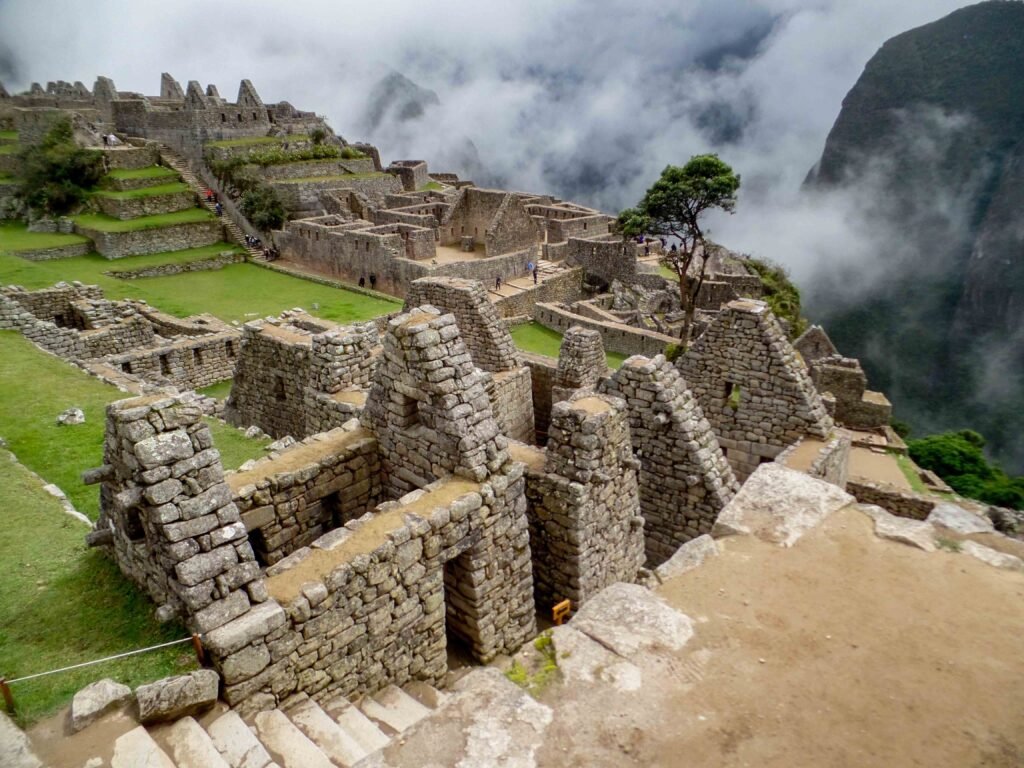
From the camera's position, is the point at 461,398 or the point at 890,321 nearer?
the point at 461,398

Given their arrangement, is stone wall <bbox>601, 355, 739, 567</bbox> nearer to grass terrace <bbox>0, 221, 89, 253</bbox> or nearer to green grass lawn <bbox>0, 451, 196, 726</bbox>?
green grass lawn <bbox>0, 451, 196, 726</bbox>

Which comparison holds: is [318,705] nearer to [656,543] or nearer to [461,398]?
[461,398]

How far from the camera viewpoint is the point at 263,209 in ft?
133

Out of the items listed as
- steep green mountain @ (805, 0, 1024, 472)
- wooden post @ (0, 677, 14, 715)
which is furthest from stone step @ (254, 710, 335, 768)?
steep green mountain @ (805, 0, 1024, 472)

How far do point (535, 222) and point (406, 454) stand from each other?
3795 centimetres

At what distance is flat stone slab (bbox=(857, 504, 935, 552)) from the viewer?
183 inches

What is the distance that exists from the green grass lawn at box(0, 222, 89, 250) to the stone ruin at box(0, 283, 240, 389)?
55.1 feet

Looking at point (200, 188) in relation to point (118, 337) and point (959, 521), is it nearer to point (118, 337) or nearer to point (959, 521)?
point (118, 337)

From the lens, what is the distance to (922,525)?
4891mm

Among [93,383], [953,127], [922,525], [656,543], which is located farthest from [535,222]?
[953,127]

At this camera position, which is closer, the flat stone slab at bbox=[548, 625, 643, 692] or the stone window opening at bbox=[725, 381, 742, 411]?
the flat stone slab at bbox=[548, 625, 643, 692]

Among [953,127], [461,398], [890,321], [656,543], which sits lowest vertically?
[890,321]

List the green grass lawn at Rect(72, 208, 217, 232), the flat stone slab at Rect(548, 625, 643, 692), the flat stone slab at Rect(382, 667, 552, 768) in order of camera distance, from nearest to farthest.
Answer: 1. the flat stone slab at Rect(382, 667, 552, 768)
2. the flat stone slab at Rect(548, 625, 643, 692)
3. the green grass lawn at Rect(72, 208, 217, 232)

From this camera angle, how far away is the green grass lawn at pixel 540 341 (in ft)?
90.3
